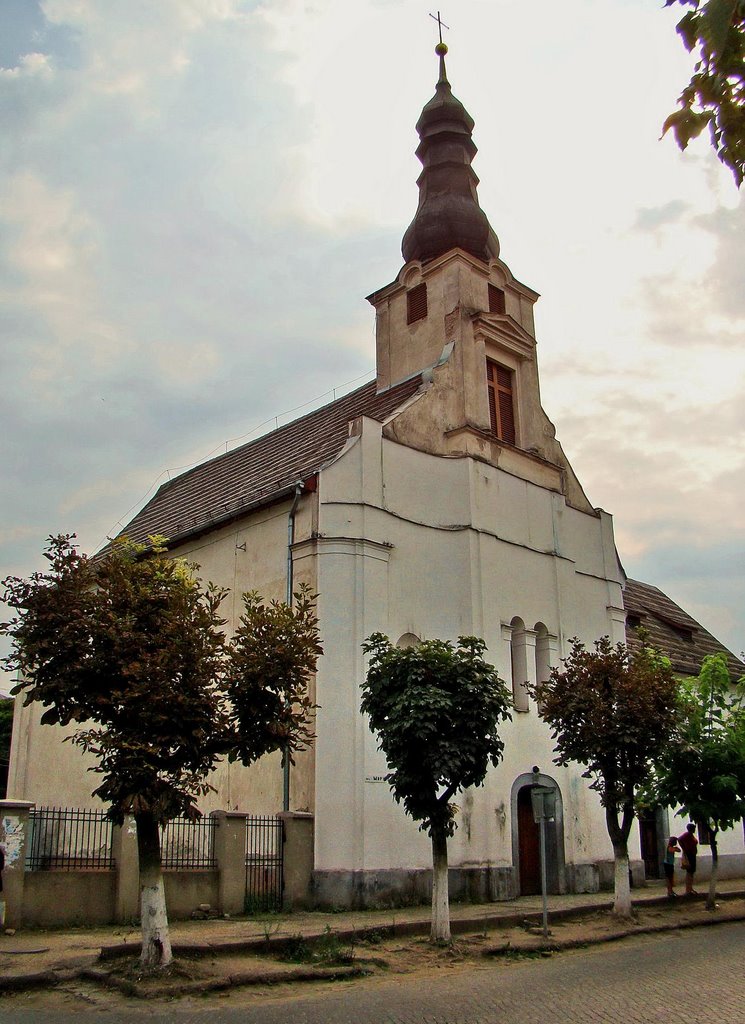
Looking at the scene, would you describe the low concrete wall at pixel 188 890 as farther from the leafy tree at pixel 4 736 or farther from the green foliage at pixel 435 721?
the leafy tree at pixel 4 736

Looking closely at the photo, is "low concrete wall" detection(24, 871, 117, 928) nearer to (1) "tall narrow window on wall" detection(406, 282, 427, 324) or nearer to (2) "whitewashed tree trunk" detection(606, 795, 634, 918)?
(2) "whitewashed tree trunk" detection(606, 795, 634, 918)

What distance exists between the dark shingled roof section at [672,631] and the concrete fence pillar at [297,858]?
16.1 m

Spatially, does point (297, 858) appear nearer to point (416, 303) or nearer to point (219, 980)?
point (219, 980)

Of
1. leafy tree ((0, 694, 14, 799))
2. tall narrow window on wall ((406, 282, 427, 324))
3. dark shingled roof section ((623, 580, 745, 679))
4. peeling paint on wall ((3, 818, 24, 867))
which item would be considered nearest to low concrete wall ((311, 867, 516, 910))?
peeling paint on wall ((3, 818, 24, 867))

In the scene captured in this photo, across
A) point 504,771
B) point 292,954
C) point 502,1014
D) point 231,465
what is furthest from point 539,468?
Answer: point 502,1014

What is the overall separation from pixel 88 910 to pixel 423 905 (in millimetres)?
7057

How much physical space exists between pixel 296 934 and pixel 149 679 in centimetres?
496

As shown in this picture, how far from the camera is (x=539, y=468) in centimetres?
2672

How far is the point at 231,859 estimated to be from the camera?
1747 centimetres

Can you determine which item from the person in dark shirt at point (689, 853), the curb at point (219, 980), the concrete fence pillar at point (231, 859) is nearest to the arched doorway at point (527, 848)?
the person in dark shirt at point (689, 853)

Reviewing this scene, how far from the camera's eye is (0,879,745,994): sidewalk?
39.0ft

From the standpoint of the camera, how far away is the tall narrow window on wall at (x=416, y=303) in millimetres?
27672

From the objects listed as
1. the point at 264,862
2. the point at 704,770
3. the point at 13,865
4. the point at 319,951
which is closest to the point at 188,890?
the point at 264,862

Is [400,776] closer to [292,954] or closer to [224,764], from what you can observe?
[292,954]
